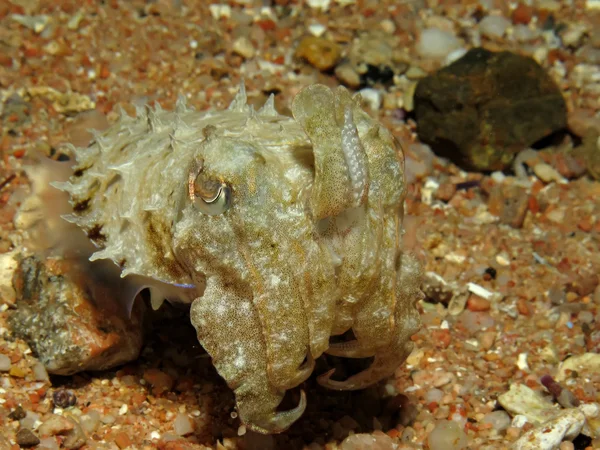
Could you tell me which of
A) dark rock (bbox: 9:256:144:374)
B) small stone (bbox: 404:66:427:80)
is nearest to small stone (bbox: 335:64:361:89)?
small stone (bbox: 404:66:427:80)

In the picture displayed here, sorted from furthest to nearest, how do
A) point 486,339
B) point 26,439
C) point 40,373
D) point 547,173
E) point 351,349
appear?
1. point 547,173
2. point 486,339
3. point 40,373
4. point 26,439
5. point 351,349

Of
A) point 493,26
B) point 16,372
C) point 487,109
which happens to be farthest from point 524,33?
point 16,372

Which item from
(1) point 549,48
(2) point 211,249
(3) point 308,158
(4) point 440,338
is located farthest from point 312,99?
(1) point 549,48

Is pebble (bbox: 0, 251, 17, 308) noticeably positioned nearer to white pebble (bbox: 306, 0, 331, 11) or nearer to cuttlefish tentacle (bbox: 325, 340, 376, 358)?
cuttlefish tentacle (bbox: 325, 340, 376, 358)

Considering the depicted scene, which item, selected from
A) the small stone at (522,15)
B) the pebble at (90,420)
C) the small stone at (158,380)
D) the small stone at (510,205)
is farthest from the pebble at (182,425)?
the small stone at (522,15)

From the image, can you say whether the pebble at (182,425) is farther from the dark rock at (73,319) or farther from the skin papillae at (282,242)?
the skin papillae at (282,242)

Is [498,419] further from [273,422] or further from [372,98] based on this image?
[372,98]
